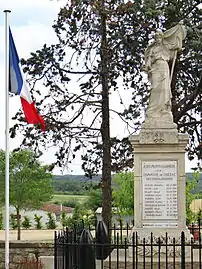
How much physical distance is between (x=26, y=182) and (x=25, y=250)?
1123 centimetres

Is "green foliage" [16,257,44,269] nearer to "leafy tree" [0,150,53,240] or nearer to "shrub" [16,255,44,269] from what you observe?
"shrub" [16,255,44,269]

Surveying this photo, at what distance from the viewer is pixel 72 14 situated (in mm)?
18203

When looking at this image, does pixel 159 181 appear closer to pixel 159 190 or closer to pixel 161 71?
pixel 159 190

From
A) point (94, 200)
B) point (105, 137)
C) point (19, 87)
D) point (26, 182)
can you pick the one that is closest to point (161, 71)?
point (19, 87)

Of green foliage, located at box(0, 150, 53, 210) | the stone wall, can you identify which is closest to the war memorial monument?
the stone wall

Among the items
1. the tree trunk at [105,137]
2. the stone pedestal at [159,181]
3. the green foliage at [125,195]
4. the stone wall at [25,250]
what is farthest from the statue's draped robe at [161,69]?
the green foliage at [125,195]

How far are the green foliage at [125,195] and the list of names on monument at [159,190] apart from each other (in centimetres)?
1555

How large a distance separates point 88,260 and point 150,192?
10.1ft

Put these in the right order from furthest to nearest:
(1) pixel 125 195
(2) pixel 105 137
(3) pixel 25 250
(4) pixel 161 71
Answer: (1) pixel 125 195, (2) pixel 105 137, (3) pixel 25 250, (4) pixel 161 71

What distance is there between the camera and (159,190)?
1141cm

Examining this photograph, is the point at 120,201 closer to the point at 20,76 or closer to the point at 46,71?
the point at 46,71

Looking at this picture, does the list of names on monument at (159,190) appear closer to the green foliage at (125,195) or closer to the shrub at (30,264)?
the shrub at (30,264)

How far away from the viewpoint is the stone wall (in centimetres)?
1549

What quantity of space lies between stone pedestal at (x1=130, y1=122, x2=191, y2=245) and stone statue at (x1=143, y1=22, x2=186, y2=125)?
1.49 ft
